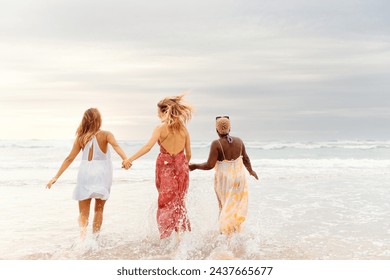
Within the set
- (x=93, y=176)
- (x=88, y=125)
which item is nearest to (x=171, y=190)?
(x=93, y=176)

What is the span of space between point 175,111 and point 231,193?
55.7 inches

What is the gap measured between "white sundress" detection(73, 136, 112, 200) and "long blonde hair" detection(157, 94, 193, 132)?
1036 mm

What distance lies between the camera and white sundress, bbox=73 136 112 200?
6.69 m

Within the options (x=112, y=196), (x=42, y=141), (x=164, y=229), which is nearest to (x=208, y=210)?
(x=164, y=229)

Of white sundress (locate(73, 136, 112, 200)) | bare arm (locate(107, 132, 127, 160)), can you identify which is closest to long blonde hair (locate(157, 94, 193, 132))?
bare arm (locate(107, 132, 127, 160))

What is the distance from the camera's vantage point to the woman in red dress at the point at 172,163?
6594mm

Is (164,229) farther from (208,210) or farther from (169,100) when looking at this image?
(169,100)

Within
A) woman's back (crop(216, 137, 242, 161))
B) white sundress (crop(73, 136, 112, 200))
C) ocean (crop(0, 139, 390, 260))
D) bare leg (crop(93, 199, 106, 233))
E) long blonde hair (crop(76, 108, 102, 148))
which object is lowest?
ocean (crop(0, 139, 390, 260))

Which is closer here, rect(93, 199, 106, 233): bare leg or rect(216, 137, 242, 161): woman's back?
rect(216, 137, 242, 161): woman's back

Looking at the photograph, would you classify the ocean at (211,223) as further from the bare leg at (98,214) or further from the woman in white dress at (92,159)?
the woman in white dress at (92,159)

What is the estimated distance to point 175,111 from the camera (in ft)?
21.6

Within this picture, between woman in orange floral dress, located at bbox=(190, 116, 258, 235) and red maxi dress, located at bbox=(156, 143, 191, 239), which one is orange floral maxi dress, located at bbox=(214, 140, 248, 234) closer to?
woman in orange floral dress, located at bbox=(190, 116, 258, 235)

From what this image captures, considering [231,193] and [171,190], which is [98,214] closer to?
[171,190]

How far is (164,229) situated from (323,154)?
29.5 metres
